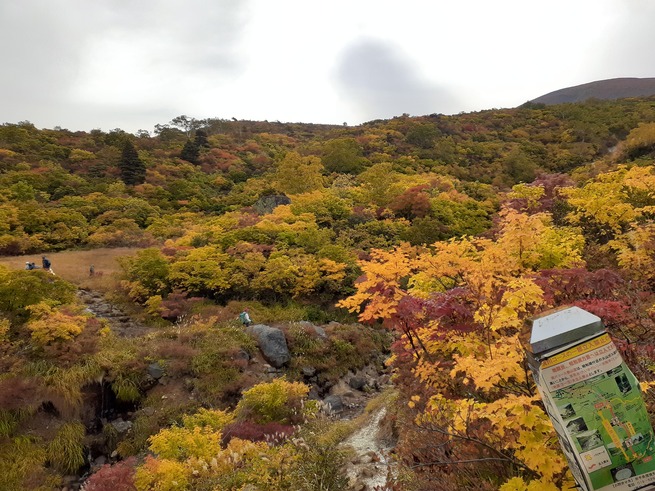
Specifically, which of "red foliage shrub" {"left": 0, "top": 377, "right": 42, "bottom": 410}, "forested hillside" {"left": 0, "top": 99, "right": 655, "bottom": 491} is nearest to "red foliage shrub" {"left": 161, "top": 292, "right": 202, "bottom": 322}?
Result: "forested hillside" {"left": 0, "top": 99, "right": 655, "bottom": 491}

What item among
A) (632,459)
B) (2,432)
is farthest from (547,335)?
(2,432)

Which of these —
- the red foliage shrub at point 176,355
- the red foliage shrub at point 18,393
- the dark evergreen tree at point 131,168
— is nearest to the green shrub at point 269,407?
the red foliage shrub at point 176,355

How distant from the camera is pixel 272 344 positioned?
1164cm

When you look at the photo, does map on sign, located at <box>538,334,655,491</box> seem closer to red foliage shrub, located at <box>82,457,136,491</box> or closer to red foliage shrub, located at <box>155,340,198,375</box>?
red foliage shrub, located at <box>82,457,136,491</box>

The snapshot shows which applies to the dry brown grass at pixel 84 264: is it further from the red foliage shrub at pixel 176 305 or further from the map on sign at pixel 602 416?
the map on sign at pixel 602 416

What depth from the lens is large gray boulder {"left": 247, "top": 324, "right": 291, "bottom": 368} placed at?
11.4 m

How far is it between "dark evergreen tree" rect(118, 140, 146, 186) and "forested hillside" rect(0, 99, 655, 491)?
0.16 m

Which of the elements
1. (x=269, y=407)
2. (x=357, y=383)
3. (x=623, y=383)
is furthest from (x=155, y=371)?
(x=623, y=383)

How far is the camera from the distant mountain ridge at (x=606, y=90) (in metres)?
67.9

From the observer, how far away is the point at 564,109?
49.5 metres

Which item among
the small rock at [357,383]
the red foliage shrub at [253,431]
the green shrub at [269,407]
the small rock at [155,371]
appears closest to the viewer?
the red foliage shrub at [253,431]

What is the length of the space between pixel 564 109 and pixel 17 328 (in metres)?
58.5

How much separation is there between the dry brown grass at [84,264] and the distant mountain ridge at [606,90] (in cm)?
6827

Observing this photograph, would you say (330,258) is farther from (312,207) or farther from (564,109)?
(564,109)
